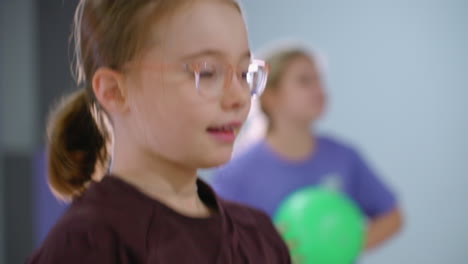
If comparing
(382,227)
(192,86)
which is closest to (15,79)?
(382,227)

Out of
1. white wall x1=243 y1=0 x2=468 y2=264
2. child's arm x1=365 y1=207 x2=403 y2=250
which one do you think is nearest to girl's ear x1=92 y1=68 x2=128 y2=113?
child's arm x1=365 y1=207 x2=403 y2=250

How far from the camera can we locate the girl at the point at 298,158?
1.71 meters

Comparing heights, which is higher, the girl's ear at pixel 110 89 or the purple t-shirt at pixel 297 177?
the girl's ear at pixel 110 89

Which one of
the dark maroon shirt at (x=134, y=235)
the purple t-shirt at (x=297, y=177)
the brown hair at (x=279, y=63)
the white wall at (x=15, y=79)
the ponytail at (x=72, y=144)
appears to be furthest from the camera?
the white wall at (x=15, y=79)

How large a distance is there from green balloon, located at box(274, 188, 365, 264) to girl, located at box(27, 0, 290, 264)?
0.83 meters

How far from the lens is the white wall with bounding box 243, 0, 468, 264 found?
298 centimetres

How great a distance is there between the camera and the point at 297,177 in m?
1.74

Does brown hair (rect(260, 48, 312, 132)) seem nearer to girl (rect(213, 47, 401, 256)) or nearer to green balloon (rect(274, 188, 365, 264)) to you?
girl (rect(213, 47, 401, 256))

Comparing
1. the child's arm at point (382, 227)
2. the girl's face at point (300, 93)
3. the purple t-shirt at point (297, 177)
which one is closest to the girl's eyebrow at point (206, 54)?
the purple t-shirt at point (297, 177)

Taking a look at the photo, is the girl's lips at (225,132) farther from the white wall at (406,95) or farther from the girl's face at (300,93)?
the white wall at (406,95)

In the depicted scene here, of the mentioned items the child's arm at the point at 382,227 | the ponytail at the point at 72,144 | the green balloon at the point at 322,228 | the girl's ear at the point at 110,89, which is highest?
the girl's ear at the point at 110,89

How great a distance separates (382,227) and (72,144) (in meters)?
1.37

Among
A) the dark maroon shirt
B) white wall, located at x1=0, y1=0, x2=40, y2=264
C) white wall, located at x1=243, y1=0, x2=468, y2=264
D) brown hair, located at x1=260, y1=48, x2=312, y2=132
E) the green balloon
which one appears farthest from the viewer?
white wall, located at x1=243, y1=0, x2=468, y2=264

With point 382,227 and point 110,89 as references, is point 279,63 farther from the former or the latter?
point 110,89
